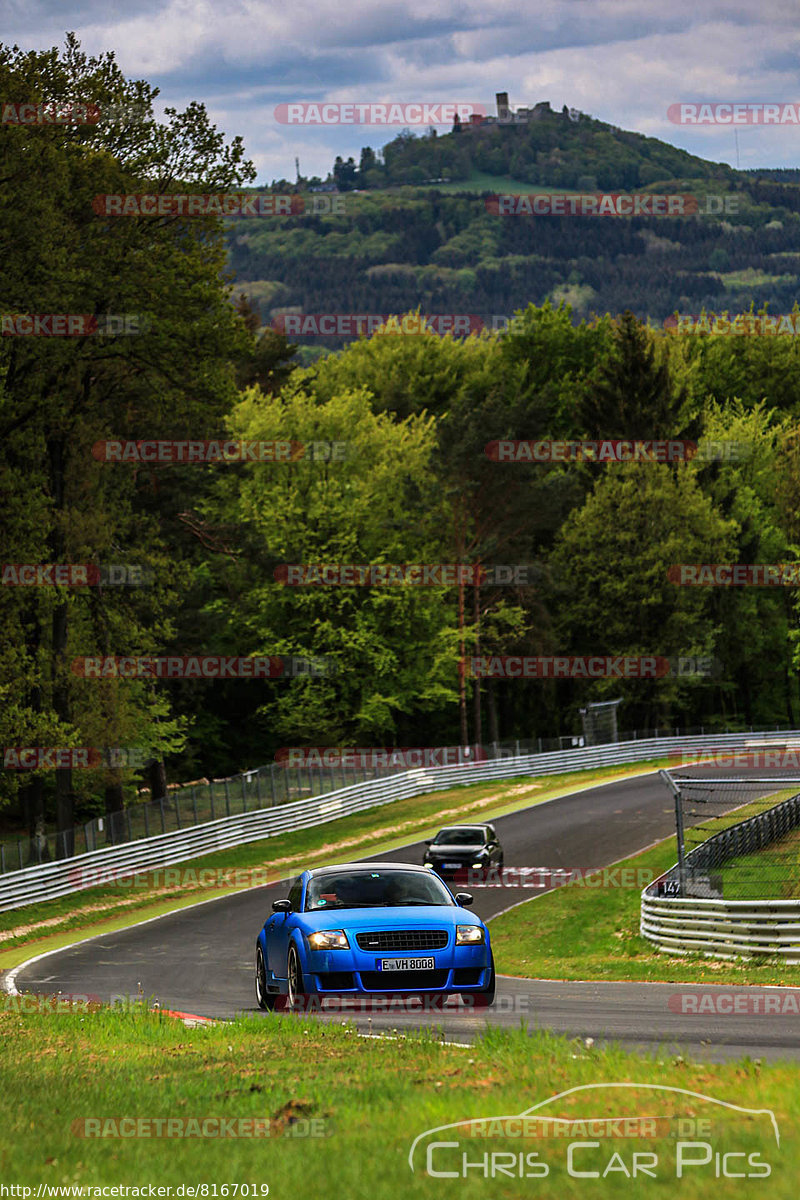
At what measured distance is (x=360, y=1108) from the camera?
23.6ft

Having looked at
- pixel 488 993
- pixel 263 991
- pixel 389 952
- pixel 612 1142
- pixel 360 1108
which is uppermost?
pixel 612 1142

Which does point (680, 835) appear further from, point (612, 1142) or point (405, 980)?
point (612, 1142)

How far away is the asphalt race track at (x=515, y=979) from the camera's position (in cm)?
1125

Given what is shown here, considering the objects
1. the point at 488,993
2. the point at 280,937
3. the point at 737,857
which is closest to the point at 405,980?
the point at 488,993

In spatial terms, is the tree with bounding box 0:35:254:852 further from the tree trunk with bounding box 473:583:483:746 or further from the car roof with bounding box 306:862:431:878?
the tree trunk with bounding box 473:583:483:746

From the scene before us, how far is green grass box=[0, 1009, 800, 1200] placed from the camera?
553 cm

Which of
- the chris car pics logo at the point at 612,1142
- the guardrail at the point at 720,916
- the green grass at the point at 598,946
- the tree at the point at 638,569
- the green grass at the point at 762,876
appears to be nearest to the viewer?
the chris car pics logo at the point at 612,1142

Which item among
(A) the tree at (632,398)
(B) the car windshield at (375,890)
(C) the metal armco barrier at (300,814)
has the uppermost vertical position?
(A) the tree at (632,398)

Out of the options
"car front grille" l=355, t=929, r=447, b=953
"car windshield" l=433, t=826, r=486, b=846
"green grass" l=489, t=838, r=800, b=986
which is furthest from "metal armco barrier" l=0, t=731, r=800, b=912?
"car front grille" l=355, t=929, r=447, b=953

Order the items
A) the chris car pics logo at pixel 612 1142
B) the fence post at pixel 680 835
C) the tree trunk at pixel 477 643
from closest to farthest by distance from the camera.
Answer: the chris car pics logo at pixel 612 1142 < the fence post at pixel 680 835 < the tree trunk at pixel 477 643

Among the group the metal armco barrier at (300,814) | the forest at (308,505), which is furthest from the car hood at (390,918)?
the forest at (308,505)

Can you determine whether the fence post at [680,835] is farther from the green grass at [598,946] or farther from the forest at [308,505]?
the forest at [308,505]

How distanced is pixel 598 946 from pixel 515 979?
16.8 ft

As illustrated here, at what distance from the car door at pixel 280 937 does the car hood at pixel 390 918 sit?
0.49 meters
